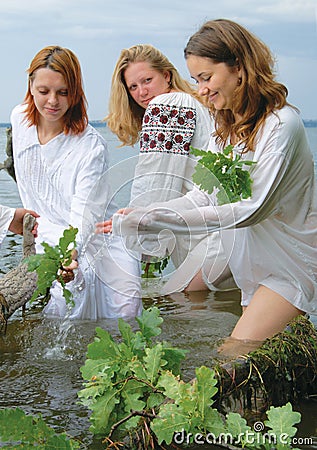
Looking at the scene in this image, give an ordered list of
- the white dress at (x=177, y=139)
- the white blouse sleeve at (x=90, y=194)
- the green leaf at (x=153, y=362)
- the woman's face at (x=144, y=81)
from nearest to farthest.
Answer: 1. the green leaf at (x=153, y=362)
2. the white blouse sleeve at (x=90, y=194)
3. the white dress at (x=177, y=139)
4. the woman's face at (x=144, y=81)

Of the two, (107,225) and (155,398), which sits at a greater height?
(107,225)

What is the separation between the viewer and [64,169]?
5.63 meters

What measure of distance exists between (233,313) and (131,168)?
1753mm

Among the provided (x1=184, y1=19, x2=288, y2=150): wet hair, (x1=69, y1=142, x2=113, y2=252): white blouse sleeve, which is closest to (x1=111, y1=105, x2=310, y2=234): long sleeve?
(x1=184, y1=19, x2=288, y2=150): wet hair

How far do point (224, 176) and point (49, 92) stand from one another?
140cm

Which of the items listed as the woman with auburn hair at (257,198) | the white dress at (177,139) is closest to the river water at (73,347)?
the white dress at (177,139)

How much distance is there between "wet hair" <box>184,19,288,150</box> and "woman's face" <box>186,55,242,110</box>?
22 mm

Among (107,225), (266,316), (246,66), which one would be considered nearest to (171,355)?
(107,225)

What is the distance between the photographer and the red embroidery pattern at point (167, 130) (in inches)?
229

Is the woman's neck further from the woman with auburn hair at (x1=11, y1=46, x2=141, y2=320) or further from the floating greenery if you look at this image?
the floating greenery

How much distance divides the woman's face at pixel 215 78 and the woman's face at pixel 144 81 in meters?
1.42

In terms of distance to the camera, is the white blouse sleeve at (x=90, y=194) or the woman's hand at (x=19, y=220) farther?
the woman's hand at (x=19, y=220)

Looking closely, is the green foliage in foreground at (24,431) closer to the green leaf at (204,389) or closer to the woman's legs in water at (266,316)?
the green leaf at (204,389)

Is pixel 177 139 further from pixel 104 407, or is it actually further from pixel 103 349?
pixel 104 407
